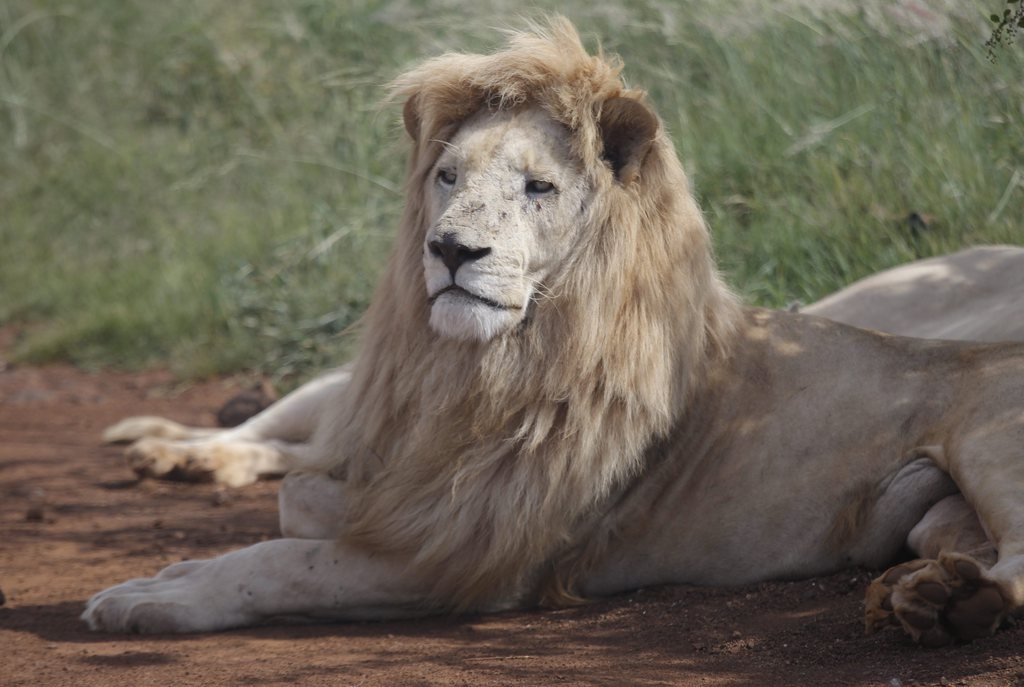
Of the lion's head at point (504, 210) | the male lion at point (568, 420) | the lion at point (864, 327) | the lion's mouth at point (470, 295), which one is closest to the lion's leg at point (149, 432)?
the lion at point (864, 327)

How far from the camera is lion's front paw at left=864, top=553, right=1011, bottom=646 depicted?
2.53 meters

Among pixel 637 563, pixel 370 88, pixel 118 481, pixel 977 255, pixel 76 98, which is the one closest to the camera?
pixel 637 563

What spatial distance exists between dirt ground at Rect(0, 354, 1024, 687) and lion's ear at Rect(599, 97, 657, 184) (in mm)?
1067

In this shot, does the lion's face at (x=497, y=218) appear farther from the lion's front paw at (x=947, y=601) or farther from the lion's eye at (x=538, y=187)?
the lion's front paw at (x=947, y=601)

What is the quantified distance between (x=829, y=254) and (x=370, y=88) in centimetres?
346

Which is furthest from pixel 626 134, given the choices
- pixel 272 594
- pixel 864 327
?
pixel 272 594

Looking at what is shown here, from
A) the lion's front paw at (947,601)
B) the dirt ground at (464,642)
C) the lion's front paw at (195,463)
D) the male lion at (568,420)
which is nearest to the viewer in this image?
the lion's front paw at (947,601)

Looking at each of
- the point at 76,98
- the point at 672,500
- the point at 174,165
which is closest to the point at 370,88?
the point at 174,165

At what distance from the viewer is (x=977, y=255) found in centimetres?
427

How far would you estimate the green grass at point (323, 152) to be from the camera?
5.55 m

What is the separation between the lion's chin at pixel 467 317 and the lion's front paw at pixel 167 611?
2.79 ft

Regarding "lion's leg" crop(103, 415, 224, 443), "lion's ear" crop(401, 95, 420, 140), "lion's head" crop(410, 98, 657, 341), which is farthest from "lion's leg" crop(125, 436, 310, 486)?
"lion's head" crop(410, 98, 657, 341)

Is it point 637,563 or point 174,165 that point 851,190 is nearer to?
point 637,563

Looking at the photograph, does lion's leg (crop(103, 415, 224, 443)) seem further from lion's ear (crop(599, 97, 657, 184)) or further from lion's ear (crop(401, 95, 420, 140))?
lion's ear (crop(599, 97, 657, 184))
